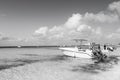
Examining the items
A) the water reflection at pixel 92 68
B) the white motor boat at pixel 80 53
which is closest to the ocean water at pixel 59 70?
the water reflection at pixel 92 68

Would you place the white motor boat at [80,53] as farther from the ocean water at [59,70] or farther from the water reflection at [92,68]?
the water reflection at [92,68]

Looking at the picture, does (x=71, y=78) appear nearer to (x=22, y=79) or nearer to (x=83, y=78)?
(x=83, y=78)

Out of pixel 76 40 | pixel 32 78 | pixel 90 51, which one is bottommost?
pixel 32 78

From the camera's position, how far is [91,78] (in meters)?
15.7

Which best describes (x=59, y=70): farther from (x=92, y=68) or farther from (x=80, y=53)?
(x=80, y=53)

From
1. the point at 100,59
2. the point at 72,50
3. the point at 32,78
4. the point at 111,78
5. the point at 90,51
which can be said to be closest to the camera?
the point at 111,78

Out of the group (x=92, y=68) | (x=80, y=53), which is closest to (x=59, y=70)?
(x=92, y=68)

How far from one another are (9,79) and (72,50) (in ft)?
72.4

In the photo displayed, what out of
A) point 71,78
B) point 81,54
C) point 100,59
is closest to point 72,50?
point 81,54

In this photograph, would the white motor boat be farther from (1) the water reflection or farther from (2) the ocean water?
(1) the water reflection

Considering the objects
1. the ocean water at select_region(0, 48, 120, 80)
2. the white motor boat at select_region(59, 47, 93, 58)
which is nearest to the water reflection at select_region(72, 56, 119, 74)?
the ocean water at select_region(0, 48, 120, 80)

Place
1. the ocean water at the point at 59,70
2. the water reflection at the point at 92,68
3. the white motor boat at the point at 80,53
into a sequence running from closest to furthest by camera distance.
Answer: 1. the ocean water at the point at 59,70
2. the water reflection at the point at 92,68
3. the white motor boat at the point at 80,53

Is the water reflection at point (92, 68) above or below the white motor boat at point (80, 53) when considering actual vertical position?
below

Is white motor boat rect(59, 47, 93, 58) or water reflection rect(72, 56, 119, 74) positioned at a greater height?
white motor boat rect(59, 47, 93, 58)
